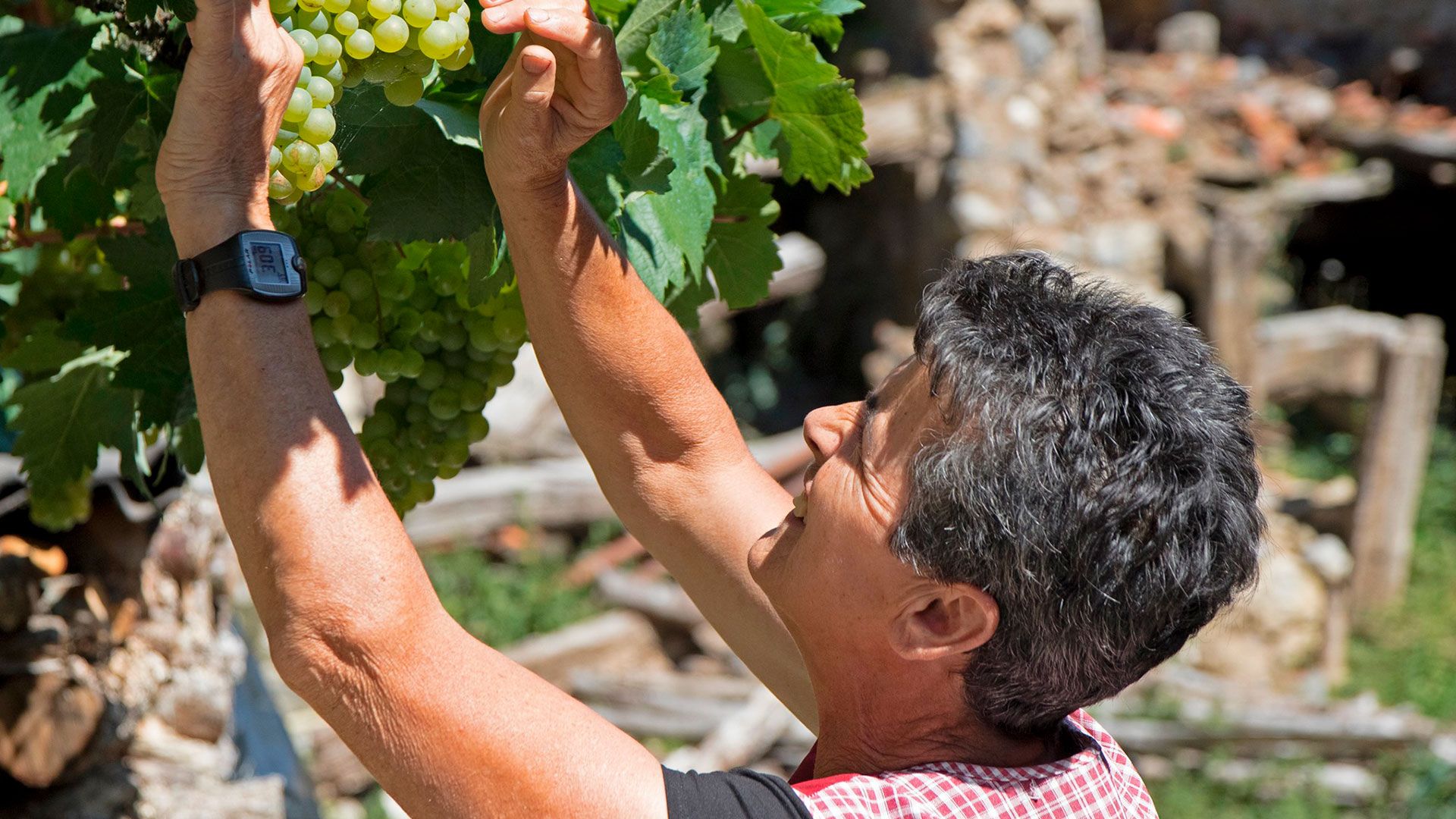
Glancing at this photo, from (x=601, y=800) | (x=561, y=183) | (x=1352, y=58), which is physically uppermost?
(x=561, y=183)

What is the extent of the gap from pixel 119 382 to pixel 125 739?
3.73 feet

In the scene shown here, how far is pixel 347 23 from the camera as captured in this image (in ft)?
3.06

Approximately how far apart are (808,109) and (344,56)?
0.49m

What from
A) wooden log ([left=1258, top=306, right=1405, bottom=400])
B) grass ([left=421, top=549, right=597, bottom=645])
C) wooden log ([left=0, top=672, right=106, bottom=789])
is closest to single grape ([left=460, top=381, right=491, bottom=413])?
wooden log ([left=0, top=672, right=106, bottom=789])

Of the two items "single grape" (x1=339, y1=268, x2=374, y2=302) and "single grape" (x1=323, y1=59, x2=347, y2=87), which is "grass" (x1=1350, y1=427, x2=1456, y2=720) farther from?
"single grape" (x1=323, y1=59, x2=347, y2=87)

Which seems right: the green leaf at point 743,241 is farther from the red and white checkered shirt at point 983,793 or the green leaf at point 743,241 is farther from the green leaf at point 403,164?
the red and white checkered shirt at point 983,793

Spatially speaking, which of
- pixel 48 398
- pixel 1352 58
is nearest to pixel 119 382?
pixel 48 398

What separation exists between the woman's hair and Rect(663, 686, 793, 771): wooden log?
4.21m

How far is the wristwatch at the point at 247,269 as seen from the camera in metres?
0.99

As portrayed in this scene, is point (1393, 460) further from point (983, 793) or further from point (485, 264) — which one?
point (485, 264)

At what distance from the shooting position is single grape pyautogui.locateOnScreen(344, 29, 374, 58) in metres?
0.94

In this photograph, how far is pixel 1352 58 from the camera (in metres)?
10.1

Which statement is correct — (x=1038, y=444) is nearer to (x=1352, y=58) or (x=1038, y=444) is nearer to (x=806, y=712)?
(x=806, y=712)

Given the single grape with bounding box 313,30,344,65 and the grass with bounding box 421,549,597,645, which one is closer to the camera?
the single grape with bounding box 313,30,344,65
